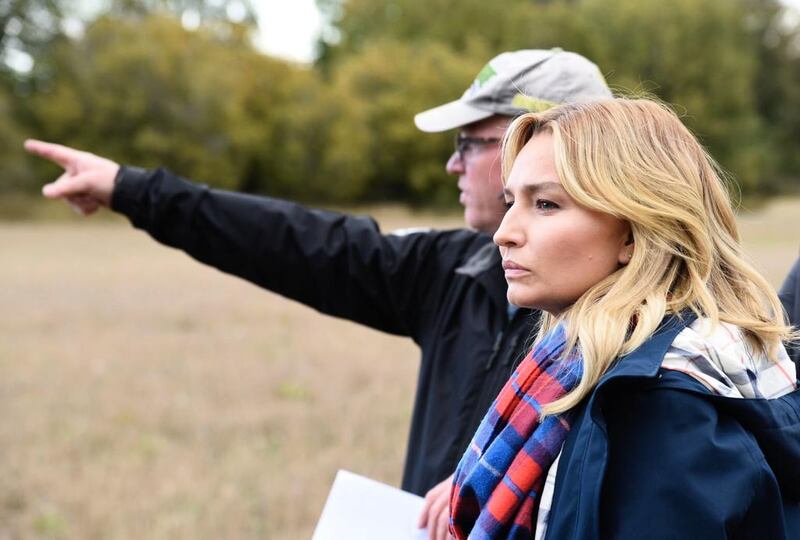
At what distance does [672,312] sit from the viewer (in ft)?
4.80

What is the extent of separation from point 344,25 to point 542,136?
241ft

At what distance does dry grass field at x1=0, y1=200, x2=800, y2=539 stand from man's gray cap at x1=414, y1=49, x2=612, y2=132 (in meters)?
0.86

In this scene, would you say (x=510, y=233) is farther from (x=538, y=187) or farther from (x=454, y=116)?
(x=454, y=116)

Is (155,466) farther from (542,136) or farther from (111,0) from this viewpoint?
(111,0)

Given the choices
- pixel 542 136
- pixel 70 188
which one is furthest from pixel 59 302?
pixel 542 136

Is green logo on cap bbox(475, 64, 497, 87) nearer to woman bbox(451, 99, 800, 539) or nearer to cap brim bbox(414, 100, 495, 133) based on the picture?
cap brim bbox(414, 100, 495, 133)

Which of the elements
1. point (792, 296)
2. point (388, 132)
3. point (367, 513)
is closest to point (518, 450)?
point (367, 513)

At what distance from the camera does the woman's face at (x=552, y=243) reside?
1.52 metres

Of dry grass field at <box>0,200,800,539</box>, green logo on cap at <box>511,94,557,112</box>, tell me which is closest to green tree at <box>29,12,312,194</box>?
dry grass field at <box>0,200,800,539</box>

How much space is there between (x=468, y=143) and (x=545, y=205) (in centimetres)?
114

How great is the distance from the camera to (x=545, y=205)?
1565mm

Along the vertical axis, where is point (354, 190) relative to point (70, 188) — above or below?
above

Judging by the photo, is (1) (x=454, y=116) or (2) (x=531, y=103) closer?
(2) (x=531, y=103)

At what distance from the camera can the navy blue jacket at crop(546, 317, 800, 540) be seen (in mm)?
1291
